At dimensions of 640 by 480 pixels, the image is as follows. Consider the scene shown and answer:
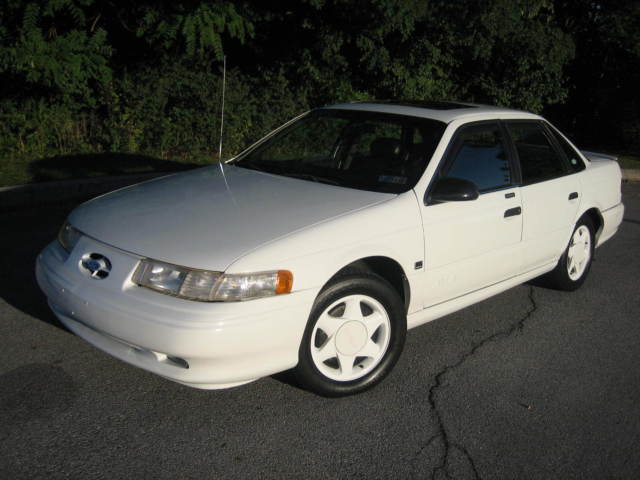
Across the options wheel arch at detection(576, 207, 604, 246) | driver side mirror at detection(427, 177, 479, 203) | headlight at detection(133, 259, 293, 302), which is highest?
driver side mirror at detection(427, 177, 479, 203)

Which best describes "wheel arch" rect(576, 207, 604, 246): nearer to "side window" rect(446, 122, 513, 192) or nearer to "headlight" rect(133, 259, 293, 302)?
"side window" rect(446, 122, 513, 192)

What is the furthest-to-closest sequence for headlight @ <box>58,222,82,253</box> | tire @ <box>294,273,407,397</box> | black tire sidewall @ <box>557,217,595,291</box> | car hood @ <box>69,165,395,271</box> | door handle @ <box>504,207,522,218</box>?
black tire sidewall @ <box>557,217,595,291</box> → door handle @ <box>504,207,522,218</box> → headlight @ <box>58,222,82,253</box> → tire @ <box>294,273,407,397</box> → car hood @ <box>69,165,395,271</box>

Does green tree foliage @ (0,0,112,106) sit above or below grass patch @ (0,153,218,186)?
above

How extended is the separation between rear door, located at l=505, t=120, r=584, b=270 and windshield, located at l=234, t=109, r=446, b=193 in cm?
86

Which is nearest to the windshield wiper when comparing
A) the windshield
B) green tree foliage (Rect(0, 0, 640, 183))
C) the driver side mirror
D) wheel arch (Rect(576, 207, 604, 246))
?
the windshield

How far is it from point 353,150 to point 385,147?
31 centimetres

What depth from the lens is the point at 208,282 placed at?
3.12 metres

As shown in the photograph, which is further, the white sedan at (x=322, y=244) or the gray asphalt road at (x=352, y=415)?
the white sedan at (x=322, y=244)

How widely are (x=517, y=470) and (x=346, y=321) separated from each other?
110cm

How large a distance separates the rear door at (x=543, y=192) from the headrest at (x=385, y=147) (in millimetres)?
935

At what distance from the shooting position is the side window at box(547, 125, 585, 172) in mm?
5348

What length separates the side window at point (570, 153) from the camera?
5.35m

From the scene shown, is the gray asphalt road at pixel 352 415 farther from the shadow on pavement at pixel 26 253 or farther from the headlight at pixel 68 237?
the headlight at pixel 68 237

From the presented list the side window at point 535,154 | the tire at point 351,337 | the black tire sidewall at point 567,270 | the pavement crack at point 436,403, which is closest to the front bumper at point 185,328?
the tire at point 351,337
